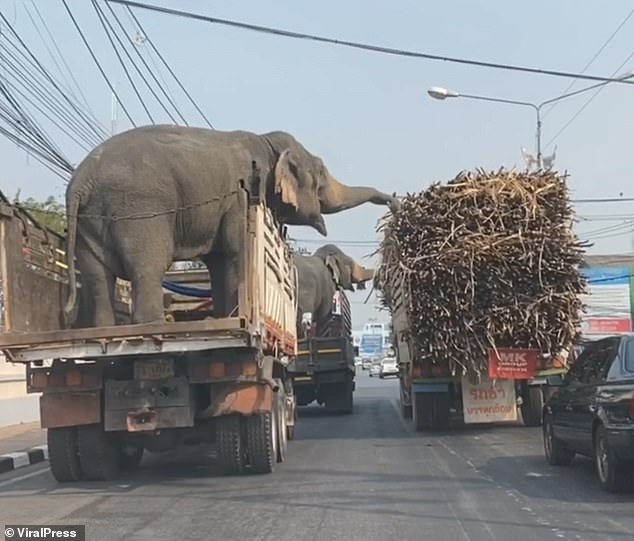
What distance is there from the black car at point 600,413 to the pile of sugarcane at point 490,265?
10.1 ft

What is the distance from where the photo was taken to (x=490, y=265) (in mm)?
15555

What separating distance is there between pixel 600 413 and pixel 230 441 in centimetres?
400

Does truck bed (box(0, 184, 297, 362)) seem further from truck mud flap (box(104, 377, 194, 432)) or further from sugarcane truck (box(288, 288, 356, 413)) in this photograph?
sugarcane truck (box(288, 288, 356, 413))

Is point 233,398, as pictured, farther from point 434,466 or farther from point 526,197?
point 526,197

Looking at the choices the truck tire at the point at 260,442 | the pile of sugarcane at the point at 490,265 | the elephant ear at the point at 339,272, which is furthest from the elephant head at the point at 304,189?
the elephant ear at the point at 339,272

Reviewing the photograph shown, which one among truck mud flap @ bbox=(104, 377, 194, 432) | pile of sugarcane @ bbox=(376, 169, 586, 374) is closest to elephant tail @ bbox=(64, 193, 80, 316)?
truck mud flap @ bbox=(104, 377, 194, 432)

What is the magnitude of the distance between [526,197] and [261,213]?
17.6ft

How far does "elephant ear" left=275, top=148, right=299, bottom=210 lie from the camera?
1338 centimetres

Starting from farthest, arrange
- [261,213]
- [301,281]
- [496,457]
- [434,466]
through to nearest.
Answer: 1. [301,281]
2. [496,457]
3. [434,466]
4. [261,213]

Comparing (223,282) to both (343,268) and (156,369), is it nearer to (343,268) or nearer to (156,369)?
(156,369)

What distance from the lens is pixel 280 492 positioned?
10883 millimetres

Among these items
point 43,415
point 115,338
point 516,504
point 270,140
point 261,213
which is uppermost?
point 270,140

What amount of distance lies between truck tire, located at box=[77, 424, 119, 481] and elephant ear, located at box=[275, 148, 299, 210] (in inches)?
144

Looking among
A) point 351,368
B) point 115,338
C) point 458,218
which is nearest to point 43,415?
point 115,338
